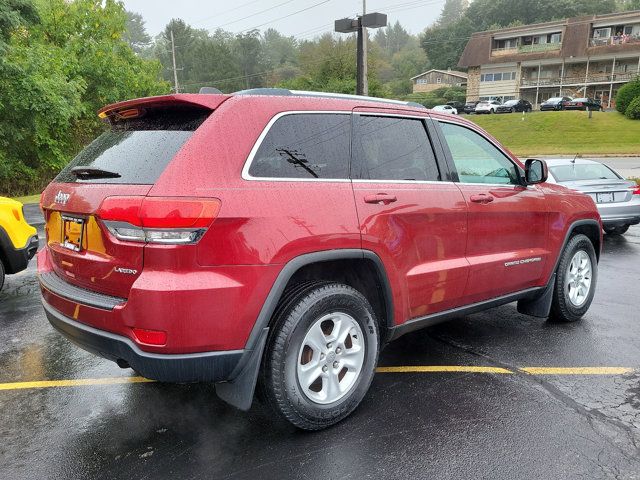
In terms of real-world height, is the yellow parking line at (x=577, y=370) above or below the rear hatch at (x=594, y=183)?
below

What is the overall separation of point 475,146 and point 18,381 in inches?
150

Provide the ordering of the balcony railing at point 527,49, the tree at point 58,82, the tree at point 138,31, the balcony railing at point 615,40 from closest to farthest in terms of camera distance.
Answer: the tree at point 58,82
the balcony railing at point 615,40
the balcony railing at point 527,49
the tree at point 138,31

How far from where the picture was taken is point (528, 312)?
4793mm

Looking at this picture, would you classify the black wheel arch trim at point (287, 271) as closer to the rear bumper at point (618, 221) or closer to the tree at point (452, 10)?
the rear bumper at point (618, 221)

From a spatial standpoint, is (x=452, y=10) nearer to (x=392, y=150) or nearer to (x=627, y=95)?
(x=627, y=95)

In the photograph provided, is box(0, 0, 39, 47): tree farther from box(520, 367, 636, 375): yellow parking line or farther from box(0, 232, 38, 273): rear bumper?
box(520, 367, 636, 375): yellow parking line

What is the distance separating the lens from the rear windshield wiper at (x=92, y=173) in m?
2.83

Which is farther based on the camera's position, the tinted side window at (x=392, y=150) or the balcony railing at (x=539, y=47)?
the balcony railing at (x=539, y=47)

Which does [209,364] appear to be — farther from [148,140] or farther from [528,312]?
[528,312]

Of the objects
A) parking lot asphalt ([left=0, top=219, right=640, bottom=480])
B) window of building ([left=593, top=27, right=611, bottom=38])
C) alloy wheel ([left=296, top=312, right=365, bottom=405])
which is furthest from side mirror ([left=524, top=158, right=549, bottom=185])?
window of building ([left=593, top=27, right=611, bottom=38])

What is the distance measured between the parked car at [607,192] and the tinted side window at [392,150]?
6.07 metres

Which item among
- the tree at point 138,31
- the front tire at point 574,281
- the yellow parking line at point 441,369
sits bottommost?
the yellow parking line at point 441,369

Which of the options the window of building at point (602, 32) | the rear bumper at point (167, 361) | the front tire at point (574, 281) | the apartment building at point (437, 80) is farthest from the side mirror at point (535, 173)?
the apartment building at point (437, 80)

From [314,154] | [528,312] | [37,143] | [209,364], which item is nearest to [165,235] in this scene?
[209,364]
